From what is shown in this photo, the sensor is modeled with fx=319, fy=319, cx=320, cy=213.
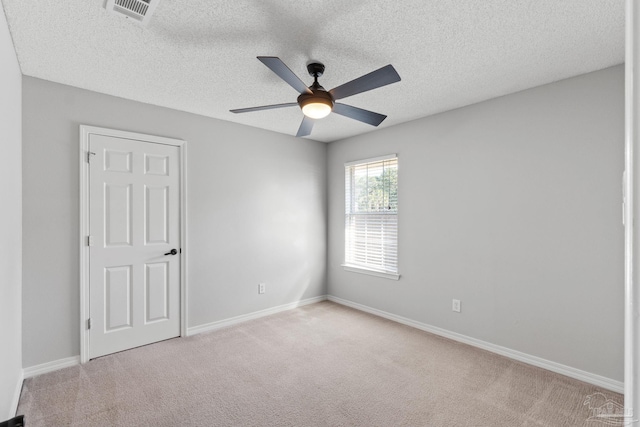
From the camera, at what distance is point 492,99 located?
3160 mm

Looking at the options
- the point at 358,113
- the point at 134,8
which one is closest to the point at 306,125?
the point at 358,113

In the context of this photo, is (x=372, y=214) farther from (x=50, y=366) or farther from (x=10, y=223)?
(x=50, y=366)

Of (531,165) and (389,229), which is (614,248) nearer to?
(531,165)

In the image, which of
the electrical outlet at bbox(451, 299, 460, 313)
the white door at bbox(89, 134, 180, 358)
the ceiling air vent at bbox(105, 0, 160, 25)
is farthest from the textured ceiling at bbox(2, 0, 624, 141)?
the electrical outlet at bbox(451, 299, 460, 313)

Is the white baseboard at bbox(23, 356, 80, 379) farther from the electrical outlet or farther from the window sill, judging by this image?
the electrical outlet

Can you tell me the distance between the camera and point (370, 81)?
208 cm

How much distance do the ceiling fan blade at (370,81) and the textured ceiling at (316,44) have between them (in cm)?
30

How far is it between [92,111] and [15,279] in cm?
158

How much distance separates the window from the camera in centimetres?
411

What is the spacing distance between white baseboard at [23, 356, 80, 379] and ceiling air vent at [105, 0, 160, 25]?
2854 millimetres

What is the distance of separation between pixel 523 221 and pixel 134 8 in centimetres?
340

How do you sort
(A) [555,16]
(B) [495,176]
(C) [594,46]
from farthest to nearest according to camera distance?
(B) [495,176] < (C) [594,46] < (A) [555,16]

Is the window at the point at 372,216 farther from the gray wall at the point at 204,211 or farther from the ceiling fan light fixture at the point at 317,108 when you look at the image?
the ceiling fan light fixture at the point at 317,108

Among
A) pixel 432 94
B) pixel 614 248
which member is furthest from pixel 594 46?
pixel 614 248
